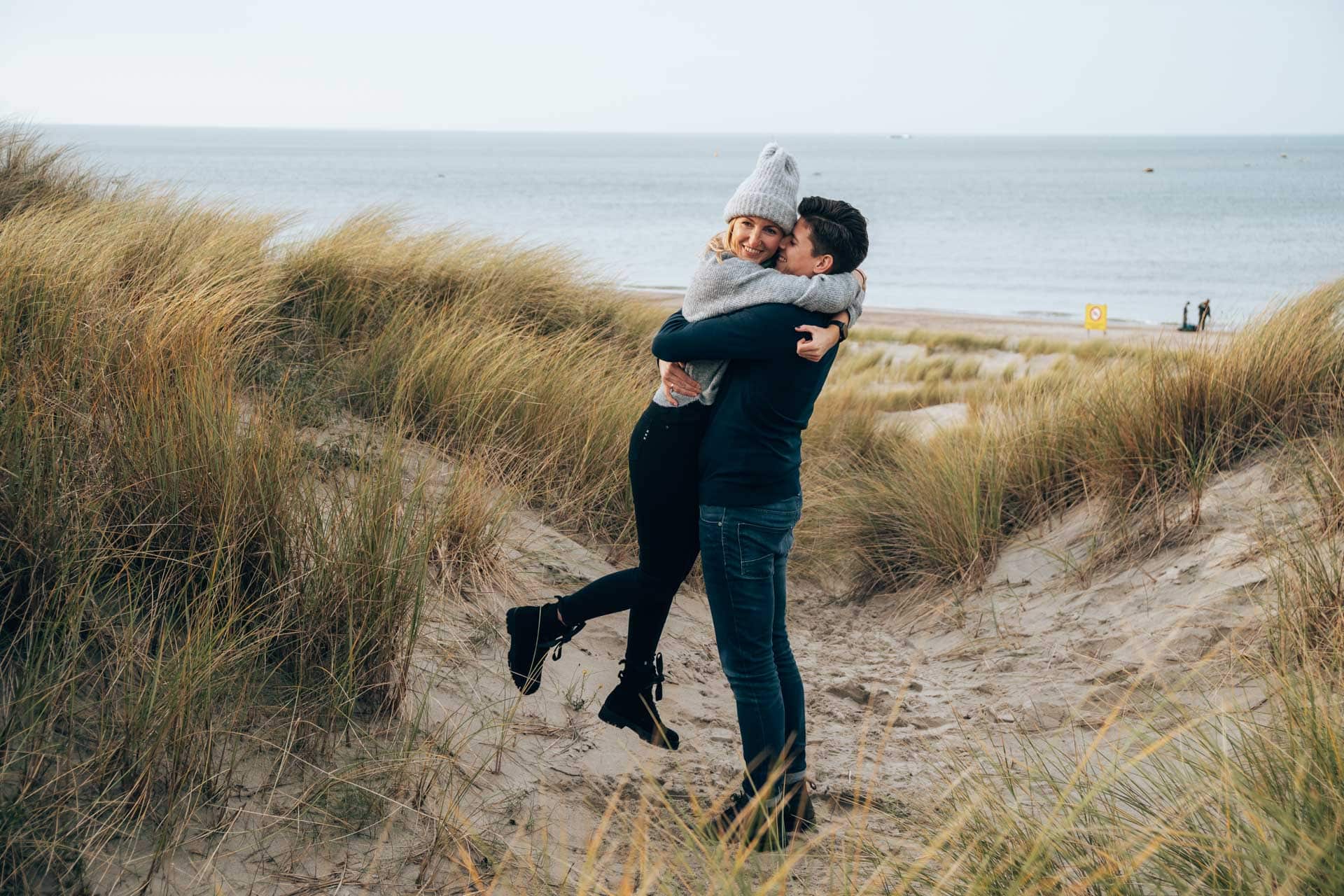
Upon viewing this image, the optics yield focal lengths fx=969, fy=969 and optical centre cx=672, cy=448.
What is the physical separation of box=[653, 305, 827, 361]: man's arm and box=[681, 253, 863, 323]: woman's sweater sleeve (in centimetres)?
3

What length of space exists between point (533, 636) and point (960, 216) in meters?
68.2

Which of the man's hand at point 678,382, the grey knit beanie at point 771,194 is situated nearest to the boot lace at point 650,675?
the man's hand at point 678,382

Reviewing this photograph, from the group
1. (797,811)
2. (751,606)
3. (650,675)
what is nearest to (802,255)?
(751,606)

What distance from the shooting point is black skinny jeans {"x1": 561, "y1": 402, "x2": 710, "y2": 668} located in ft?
9.62

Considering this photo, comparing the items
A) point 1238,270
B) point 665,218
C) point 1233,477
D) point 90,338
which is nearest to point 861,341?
point 1233,477

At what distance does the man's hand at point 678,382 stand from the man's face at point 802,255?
42 cm

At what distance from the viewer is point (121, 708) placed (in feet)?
8.48

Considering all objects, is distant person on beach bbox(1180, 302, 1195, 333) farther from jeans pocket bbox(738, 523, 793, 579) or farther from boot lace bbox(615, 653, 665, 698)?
jeans pocket bbox(738, 523, 793, 579)

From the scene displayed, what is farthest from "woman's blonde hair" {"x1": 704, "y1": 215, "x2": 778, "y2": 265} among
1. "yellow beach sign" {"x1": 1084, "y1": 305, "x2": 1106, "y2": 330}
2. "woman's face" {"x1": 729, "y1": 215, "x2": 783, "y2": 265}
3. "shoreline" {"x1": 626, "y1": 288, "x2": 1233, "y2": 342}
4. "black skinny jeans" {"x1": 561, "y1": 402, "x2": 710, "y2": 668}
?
"yellow beach sign" {"x1": 1084, "y1": 305, "x2": 1106, "y2": 330}

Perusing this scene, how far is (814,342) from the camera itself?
272 cm

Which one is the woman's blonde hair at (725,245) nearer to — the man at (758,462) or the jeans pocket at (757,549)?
the man at (758,462)

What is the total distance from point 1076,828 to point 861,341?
1762 cm

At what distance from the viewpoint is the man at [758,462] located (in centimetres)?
277

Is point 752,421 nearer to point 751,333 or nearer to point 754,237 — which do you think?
point 751,333
